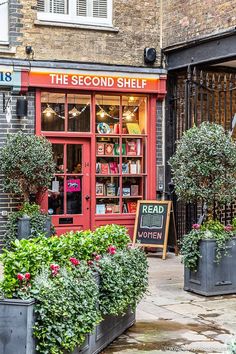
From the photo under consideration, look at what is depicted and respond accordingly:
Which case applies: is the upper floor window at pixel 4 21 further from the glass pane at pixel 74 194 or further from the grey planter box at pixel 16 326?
the grey planter box at pixel 16 326

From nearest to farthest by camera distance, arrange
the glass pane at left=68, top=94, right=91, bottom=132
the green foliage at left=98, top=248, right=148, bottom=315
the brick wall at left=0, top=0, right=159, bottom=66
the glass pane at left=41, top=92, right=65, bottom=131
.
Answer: the green foliage at left=98, top=248, right=148, bottom=315, the brick wall at left=0, top=0, right=159, bottom=66, the glass pane at left=41, top=92, right=65, bottom=131, the glass pane at left=68, top=94, right=91, bottom=132

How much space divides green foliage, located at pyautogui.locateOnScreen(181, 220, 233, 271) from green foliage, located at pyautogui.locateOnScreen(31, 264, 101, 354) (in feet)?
11.7

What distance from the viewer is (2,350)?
16.1 ft

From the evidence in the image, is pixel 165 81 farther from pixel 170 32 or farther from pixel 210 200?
pixel 210 200

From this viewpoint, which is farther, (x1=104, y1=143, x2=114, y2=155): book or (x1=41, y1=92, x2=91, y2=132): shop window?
(x1=104, y1=143, x2=114, y2=155): book

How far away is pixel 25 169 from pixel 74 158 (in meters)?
1.71

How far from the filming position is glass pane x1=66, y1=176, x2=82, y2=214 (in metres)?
13.2

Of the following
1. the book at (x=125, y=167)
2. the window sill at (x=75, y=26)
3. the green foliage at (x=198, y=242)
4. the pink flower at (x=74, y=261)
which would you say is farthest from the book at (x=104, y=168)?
the pink flower at (x=74, y=261)

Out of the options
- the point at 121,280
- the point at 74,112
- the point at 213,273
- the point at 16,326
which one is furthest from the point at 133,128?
the point at 16,326

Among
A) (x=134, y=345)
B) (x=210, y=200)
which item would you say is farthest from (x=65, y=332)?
(x=210, y=200)

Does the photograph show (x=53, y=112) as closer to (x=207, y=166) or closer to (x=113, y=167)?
(x=113, y=167)

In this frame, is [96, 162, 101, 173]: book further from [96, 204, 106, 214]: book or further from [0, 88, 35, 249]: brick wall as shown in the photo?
[0, 88, 35, 249]: brick wall

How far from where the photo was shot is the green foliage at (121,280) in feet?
20.7

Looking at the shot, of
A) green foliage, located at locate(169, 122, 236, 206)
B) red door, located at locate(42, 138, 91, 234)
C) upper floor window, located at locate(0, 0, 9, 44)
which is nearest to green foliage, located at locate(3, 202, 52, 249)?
red door, located at locate(42, 138, 91, 234)
